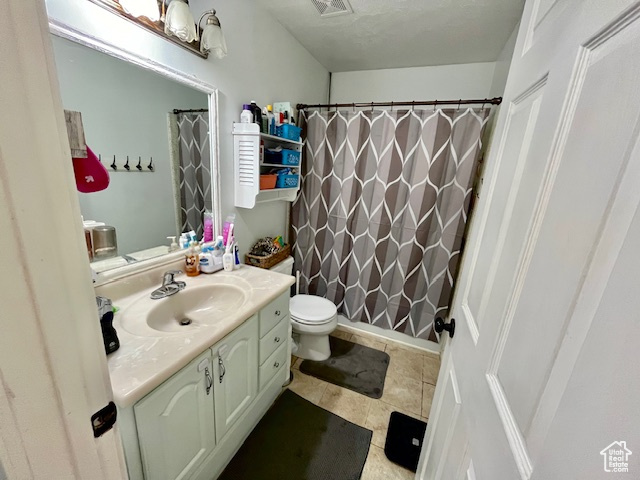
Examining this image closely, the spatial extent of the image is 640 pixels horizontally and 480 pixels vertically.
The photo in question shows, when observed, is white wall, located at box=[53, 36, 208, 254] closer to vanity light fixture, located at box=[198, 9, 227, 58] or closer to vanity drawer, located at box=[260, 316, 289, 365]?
vanity light fixture, located at box=[198, 9, 227, 58]

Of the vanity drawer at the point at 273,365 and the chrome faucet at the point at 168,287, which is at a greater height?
the chrome faucet at the point at 168,287

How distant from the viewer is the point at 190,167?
137 centimetres

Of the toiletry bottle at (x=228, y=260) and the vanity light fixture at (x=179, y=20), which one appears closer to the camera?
the vanity light fixture at (x=179, y=20)

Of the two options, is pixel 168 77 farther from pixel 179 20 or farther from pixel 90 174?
pixel 90 174

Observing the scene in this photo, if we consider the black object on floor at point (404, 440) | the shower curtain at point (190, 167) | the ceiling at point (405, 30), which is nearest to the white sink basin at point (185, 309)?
the shower curtain at point (190, 167)

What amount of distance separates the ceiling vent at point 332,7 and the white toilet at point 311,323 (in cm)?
162

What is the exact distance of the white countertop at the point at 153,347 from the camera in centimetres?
70

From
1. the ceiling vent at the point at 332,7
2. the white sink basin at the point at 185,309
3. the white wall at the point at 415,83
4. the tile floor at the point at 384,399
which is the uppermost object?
the ceiling vent at the point at 332,7

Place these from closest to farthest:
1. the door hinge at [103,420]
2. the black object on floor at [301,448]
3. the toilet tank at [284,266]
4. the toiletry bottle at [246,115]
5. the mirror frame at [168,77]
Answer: the door hinge at [103,420] < the mirror frame at [168,77] < the black object on floor at [301,448] < the toiletry bottle at [246,115] < the toilet tank at [284,266]

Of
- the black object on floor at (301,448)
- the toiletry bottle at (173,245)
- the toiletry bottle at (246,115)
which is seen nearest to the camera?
the black object on floor at (301,448)

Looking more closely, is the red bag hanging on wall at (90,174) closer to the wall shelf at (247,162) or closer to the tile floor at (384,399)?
the wall shelf at (247,162)

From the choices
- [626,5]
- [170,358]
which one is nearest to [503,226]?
[626,5]

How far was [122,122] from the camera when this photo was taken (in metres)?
1.05

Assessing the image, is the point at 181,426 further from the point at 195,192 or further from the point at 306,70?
the point at 306,70
